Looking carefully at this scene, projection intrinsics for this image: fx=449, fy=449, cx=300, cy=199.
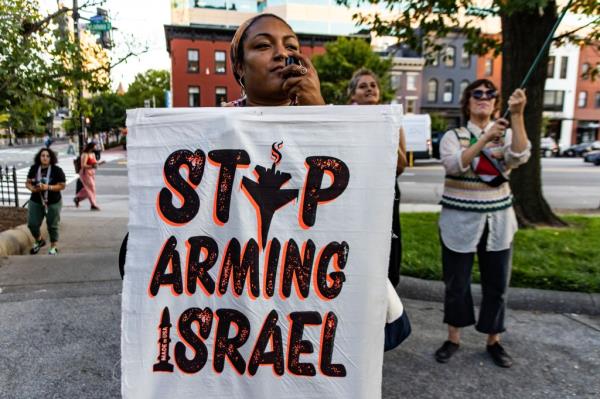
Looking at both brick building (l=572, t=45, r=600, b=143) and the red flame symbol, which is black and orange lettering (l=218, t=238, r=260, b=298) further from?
brick building (l=572, t=45, r=600, b=143)

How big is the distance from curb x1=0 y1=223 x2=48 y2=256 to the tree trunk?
7.32 m

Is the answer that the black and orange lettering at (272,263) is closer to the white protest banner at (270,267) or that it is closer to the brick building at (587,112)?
the white protest banner at (270,267)

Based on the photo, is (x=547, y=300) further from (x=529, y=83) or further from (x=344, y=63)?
(x=344, y=63)

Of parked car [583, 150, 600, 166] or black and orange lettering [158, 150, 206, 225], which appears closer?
black and orange lettering [158, 150, 206, 225]

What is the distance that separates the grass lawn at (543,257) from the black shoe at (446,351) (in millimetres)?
1334

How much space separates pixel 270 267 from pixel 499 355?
2278 millimetres

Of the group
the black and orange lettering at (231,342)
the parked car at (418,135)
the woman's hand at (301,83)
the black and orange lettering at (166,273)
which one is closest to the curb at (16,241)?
the black and orange lettering at (166,273)

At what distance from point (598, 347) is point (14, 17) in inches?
322

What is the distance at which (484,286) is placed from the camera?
10.2ft

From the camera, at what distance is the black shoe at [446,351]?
3.13 m

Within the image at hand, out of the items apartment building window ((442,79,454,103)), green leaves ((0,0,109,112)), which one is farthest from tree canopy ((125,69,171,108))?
green leaves ((0,0,109,112))

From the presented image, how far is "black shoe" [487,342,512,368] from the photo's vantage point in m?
3.06

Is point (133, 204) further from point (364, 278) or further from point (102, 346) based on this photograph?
point (102, 346)

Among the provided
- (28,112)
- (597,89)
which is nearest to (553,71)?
(597,89)
